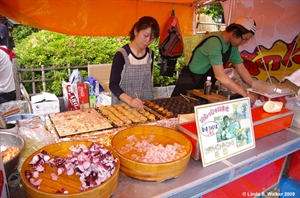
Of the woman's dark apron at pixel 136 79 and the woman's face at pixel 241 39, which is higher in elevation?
the woman's face at pixel 241 39

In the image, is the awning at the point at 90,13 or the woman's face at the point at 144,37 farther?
the awning at the point at 90,13

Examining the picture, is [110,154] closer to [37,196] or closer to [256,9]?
[37,196]

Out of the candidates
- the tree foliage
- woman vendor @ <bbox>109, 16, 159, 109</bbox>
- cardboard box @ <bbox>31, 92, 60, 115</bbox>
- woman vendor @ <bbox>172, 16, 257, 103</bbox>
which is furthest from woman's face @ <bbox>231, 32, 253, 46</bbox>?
the tree foliage

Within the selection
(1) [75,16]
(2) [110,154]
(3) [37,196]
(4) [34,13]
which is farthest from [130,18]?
(3) [37,196]

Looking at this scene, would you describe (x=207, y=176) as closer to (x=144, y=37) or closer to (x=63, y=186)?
(x=63, y=186)

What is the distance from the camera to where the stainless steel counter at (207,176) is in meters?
1.23

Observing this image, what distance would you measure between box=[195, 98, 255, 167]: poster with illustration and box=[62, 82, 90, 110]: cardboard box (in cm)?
342

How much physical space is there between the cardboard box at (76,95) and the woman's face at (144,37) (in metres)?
2.15

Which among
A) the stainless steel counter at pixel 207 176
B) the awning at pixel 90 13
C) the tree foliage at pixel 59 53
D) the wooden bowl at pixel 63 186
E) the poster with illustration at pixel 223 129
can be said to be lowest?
the stainless steel counter at pixel 207 176

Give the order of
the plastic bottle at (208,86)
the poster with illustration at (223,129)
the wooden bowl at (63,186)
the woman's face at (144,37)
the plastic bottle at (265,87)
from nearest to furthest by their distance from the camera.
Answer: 1. the wooden bowl at (63,186)
2. the poster with illustration at (223,129)
3. the plastic bottle at (265,87)
4. the woman's face at (144,37)
5. the plastic bottle at (208,86)

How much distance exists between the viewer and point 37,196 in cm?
96

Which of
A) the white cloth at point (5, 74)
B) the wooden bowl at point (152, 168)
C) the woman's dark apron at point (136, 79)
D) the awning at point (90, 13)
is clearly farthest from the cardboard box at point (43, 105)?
the wooden bowl at point (152, 168)

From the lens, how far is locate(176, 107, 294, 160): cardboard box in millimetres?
1516

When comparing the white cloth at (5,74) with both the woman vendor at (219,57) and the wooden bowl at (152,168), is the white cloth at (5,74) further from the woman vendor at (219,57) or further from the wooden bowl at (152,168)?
the wooden bowl at (152,168)
